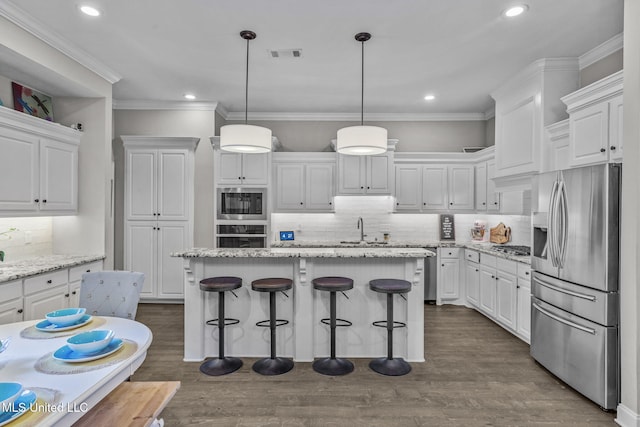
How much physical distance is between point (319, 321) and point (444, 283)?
2.65 metres

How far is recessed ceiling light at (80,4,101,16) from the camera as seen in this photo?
9.24 feet

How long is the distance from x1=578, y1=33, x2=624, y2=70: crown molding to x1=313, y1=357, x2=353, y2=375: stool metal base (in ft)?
12.5

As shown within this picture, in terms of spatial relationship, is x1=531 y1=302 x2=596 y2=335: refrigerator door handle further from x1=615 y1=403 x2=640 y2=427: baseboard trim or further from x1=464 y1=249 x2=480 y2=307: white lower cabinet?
x1=464 y1=249 x2=480 y2=307: white lower cabinet

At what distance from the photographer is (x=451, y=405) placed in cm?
259

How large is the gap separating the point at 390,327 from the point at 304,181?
2969mm

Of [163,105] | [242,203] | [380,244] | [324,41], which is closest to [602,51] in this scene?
[324,41]

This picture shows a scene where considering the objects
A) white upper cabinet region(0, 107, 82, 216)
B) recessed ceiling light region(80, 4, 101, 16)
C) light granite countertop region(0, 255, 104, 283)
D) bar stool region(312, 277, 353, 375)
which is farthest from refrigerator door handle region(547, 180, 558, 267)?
white upper cabinet region(0, 107, 82, 216)

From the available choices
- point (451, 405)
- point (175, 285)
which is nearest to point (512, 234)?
point (451, 405)

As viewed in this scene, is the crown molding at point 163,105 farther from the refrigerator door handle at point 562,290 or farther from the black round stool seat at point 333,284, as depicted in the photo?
the refrigerator door handle at point 562,290

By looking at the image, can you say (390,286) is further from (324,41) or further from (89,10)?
(89,10)

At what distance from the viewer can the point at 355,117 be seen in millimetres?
5824

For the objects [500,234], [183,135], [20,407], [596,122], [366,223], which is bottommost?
[20,407]

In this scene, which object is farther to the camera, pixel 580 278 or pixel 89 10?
pixel 89 10

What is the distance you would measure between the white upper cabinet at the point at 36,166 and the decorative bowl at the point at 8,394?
2650mm
